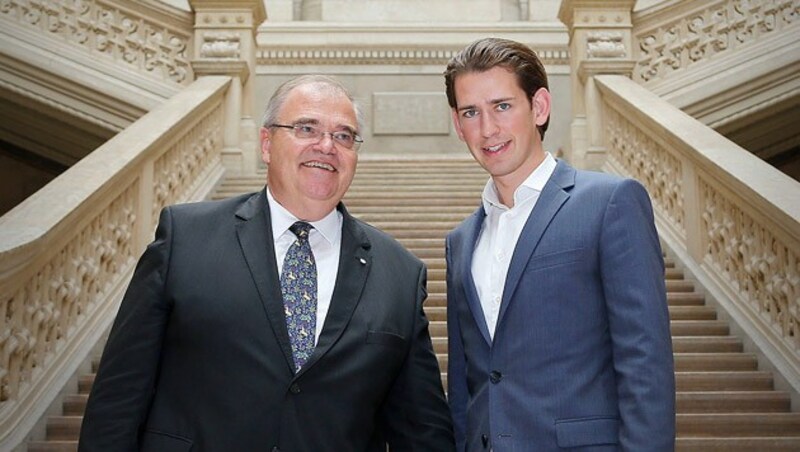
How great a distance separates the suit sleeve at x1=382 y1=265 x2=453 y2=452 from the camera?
2402 mm

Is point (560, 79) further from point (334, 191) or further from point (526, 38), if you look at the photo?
point (334, 191)

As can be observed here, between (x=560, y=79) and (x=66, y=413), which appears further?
(x=560, y=79)

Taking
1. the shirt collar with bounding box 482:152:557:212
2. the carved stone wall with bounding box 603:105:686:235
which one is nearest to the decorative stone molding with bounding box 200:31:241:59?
the carved stone wall with bounding box 603:105:686:235

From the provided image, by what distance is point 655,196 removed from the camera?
694cm

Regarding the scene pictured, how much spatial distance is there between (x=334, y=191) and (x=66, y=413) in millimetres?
2701

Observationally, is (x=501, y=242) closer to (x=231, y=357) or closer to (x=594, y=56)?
(x=231, y=357)

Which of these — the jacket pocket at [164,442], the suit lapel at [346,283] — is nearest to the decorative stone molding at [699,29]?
the suit lapel at [346,283]

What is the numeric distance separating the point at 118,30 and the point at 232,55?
1167 millimetres

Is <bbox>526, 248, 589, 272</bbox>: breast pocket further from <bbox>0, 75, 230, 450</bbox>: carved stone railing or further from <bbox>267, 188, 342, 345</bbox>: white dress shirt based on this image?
<bbox>0, 75, 230, 450</bbox>: carved stone railing

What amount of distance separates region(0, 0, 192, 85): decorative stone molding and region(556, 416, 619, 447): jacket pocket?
7709 millimetres

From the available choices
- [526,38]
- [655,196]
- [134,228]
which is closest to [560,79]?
[526,38]

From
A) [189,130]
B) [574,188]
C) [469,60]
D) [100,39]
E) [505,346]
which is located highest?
[100,39]

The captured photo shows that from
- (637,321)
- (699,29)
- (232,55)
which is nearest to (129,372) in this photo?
(637,321)

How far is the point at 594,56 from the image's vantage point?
873cm
